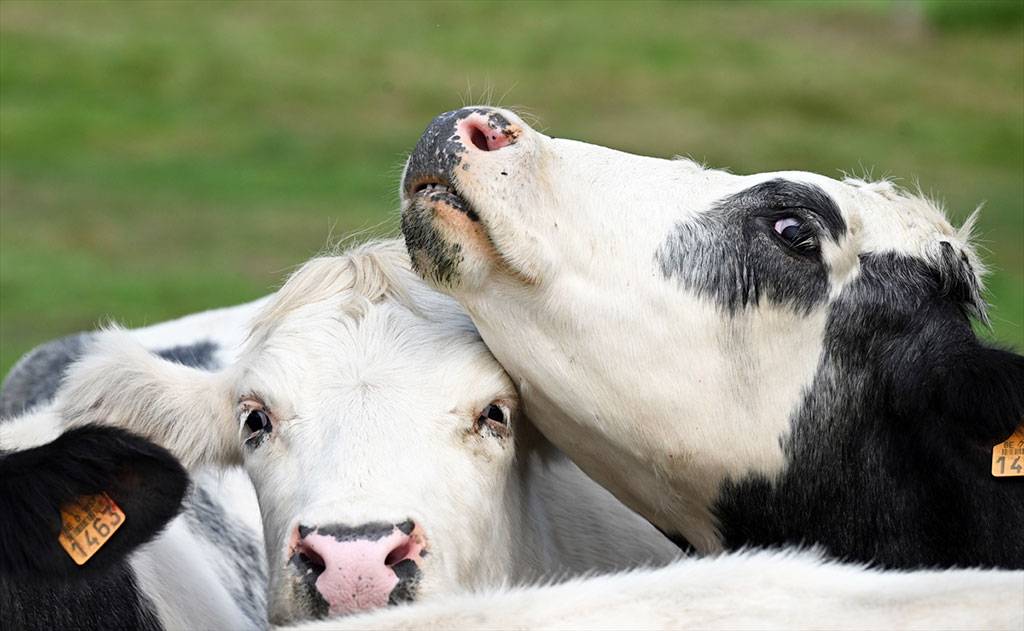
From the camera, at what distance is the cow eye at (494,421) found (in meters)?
3.82

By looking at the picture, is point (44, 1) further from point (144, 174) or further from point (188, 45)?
point (144, 174)

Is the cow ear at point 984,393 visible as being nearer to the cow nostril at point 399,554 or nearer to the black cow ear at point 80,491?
the cow nostril at point 399,554

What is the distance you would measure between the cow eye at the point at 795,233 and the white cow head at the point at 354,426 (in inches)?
28.8

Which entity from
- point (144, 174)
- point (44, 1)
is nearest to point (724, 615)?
→ point (144, 174)

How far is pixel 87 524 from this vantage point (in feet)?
11.3

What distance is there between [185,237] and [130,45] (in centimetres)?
925

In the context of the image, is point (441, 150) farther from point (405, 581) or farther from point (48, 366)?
point (48, 366)

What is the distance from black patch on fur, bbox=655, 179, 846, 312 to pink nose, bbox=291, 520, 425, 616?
89 cm

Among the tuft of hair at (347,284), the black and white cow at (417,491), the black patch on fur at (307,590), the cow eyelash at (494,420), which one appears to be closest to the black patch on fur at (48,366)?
the black and white cow at (417,491)

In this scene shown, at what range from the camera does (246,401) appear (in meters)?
3.88

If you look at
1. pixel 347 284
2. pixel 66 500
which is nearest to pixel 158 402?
pixel 347 284

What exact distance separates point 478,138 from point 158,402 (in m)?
1.16

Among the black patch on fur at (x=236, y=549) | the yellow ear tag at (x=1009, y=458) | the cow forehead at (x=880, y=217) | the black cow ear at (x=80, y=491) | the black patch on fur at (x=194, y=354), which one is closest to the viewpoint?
the black cow ear at (x=80, y=491)

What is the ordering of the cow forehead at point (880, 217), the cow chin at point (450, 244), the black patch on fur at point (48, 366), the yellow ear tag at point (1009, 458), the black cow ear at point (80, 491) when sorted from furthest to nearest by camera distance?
1. the black patch on fur at point (48, 366)
2. the cow forehead at point (880, 217)
3. the yellow ear tag at point (1009, 458)
4. the cow chin at point (450, 244)
5. the black cow ear at point (80, 491)
